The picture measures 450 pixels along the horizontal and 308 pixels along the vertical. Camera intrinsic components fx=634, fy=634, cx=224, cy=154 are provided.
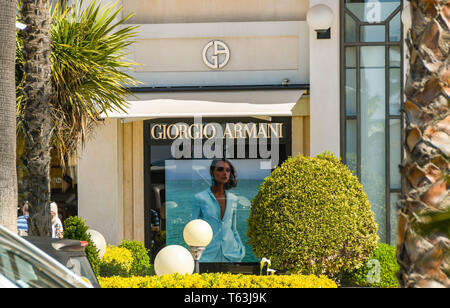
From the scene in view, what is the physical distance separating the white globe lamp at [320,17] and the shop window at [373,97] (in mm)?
541

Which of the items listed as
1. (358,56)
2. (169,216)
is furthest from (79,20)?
(358,56)

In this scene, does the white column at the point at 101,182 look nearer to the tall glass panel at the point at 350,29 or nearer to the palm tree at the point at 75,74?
the palm tree at the point at 75,74

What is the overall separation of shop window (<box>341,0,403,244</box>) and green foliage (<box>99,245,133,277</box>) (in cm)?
445

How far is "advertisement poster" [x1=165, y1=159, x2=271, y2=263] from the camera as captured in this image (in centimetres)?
1252

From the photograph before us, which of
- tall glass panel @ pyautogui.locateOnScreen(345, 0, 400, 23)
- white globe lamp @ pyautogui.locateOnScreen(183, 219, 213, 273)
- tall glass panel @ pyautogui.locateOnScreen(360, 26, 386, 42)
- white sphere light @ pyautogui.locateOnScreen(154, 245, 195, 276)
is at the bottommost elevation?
white sphere light @ pyautogui.locateOnScreen(154, 245, 195, 276)

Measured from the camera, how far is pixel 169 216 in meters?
12.8

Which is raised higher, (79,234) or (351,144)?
(351,144)

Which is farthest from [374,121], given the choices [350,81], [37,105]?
[37,105]

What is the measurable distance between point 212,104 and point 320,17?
8.28 feet

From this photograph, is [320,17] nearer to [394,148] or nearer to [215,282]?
[394,148]

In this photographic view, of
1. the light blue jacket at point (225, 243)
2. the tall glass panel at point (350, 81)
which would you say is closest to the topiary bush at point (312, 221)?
the tall glass panel at point (350, 81)

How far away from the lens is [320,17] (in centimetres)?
1154

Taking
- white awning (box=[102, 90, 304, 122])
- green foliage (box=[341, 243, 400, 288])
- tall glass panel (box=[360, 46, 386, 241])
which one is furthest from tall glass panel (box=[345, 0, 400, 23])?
green foliage (box=[341, 243, 400, 288])

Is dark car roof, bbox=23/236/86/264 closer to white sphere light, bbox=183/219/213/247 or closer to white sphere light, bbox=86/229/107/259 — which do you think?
white sphere light, bbox=183/219/213/247
